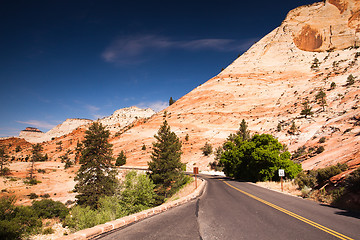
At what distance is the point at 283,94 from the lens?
275 ft

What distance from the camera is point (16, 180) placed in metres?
50.9

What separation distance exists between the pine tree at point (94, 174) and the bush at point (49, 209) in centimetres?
614

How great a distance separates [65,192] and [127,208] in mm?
30910

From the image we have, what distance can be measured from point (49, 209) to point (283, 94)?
9012 cm

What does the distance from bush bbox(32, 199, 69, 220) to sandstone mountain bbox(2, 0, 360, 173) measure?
33.8 metres

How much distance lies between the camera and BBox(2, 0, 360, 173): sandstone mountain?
52219 millimetres

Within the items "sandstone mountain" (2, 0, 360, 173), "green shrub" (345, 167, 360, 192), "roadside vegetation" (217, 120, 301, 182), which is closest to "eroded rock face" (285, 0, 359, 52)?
"sandstone mountain" (2, 0, 360, 173)

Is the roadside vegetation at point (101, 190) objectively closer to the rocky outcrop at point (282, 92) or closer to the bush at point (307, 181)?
the bush at point (307, 181)

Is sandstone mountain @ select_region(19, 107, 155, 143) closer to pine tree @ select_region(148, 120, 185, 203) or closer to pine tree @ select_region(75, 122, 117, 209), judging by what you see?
pine tree @ select_region(148, 120, 185, 203)

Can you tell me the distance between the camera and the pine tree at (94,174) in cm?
2795

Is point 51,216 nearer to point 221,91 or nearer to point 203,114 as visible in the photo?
point 203,114

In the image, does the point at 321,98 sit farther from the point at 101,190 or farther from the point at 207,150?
the point at 101,190

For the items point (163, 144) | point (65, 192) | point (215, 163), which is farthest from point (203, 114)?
point (65, 192)

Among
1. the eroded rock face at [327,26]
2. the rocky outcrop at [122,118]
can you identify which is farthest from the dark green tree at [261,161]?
the eroded rock face at [327,26]
